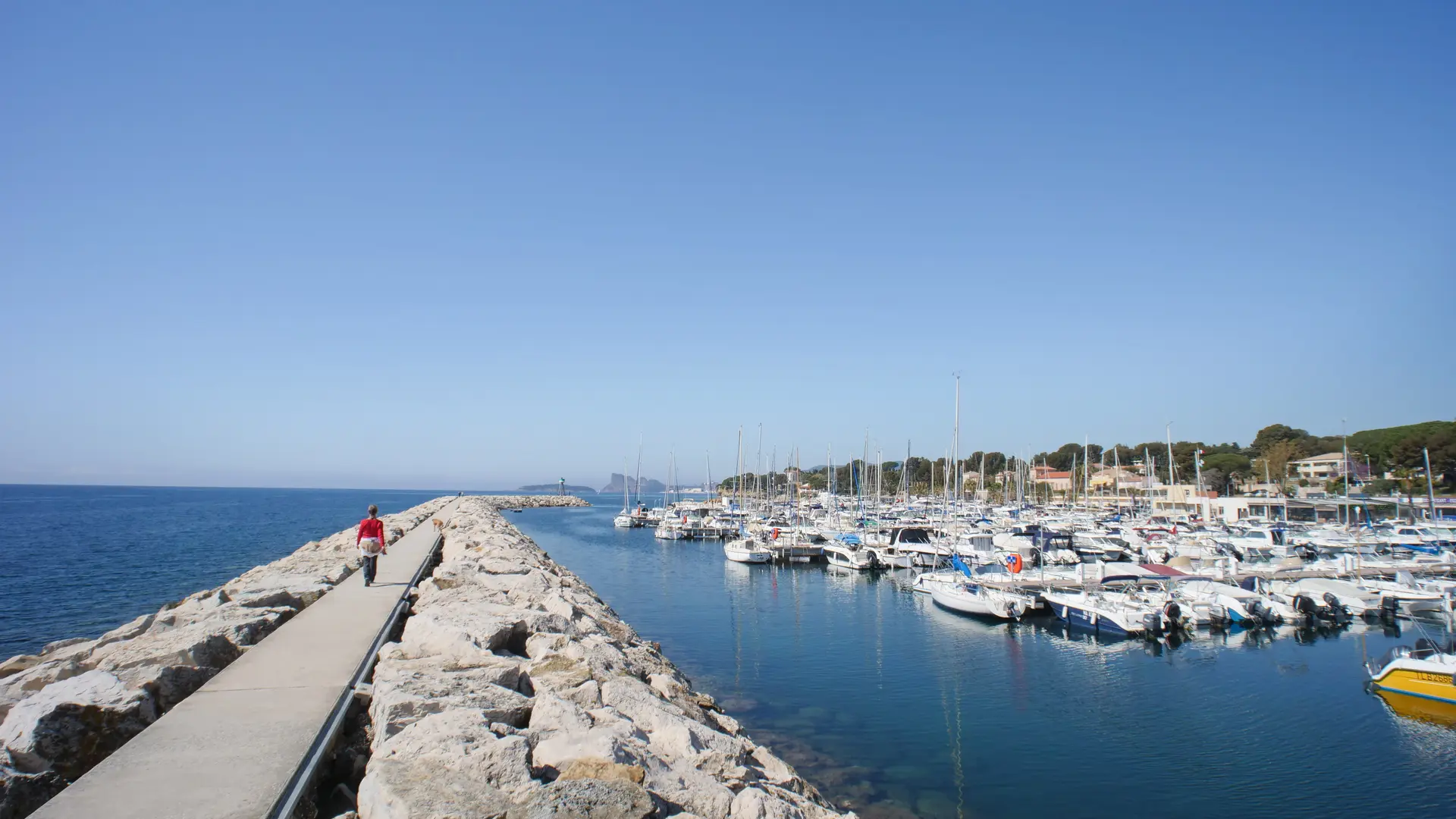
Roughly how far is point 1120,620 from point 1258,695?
241 inches

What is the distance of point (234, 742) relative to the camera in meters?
7.17

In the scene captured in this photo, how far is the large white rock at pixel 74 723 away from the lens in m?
7.02

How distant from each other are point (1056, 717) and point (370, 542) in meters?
15.4

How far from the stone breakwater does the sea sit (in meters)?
Result: 4.65

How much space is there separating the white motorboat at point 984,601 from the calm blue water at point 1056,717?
1.93 ft

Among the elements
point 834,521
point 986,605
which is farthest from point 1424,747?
point 834,521

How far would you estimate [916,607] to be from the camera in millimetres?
31844

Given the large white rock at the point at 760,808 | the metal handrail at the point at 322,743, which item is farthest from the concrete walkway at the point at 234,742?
the large white rock at the point at 760,808

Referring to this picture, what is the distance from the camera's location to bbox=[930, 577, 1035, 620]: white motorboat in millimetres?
28297

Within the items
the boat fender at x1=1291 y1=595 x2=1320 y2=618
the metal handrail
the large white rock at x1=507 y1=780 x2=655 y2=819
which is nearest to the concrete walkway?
the metal handrail

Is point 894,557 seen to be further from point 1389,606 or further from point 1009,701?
point 1009,701

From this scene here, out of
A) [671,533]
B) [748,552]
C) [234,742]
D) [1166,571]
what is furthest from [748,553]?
[234,742]

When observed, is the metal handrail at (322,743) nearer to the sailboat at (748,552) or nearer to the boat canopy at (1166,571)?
the boat canopy at (1166,571)

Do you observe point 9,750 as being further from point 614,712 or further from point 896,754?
point 896,754
